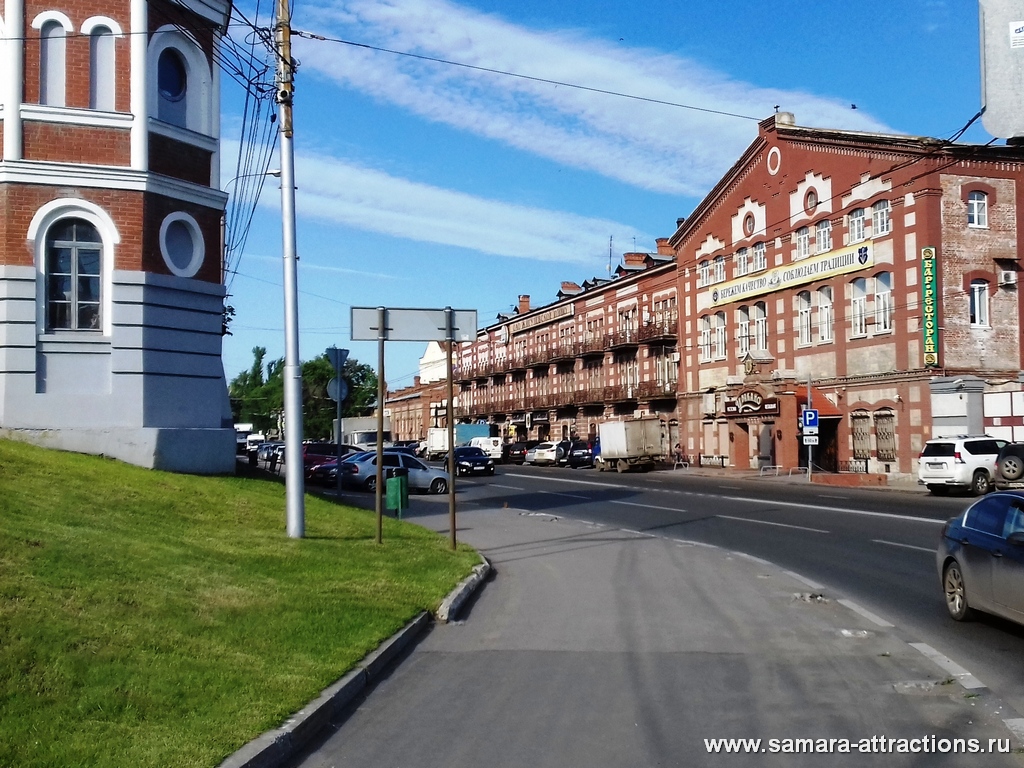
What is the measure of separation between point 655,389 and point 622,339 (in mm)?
5979

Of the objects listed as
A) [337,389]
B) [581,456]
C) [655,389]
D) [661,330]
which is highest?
[661,330]

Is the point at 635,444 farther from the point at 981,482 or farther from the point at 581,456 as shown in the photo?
the point at 981,482

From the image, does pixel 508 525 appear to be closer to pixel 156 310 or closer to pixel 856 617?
pixel 156 310

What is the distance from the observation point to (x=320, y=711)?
6.56 m

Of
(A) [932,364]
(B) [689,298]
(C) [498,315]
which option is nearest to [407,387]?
(C) [498,315]

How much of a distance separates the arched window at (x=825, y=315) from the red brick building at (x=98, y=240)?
34.0 metres

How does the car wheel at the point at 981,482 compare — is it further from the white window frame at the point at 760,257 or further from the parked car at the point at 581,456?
the parked car at the point at 581,456

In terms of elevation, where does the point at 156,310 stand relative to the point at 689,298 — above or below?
below

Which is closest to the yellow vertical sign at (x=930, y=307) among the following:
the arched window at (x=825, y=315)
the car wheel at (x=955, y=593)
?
the arched window at (x=825, y=315)

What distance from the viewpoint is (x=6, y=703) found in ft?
18.8

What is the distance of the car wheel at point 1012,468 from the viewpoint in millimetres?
28391

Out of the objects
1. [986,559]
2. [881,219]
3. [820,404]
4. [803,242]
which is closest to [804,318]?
[803,242]

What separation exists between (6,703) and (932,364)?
130ft

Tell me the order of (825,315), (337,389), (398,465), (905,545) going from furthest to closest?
(825,315)
(398,465)
(337,389)
(905,545)
